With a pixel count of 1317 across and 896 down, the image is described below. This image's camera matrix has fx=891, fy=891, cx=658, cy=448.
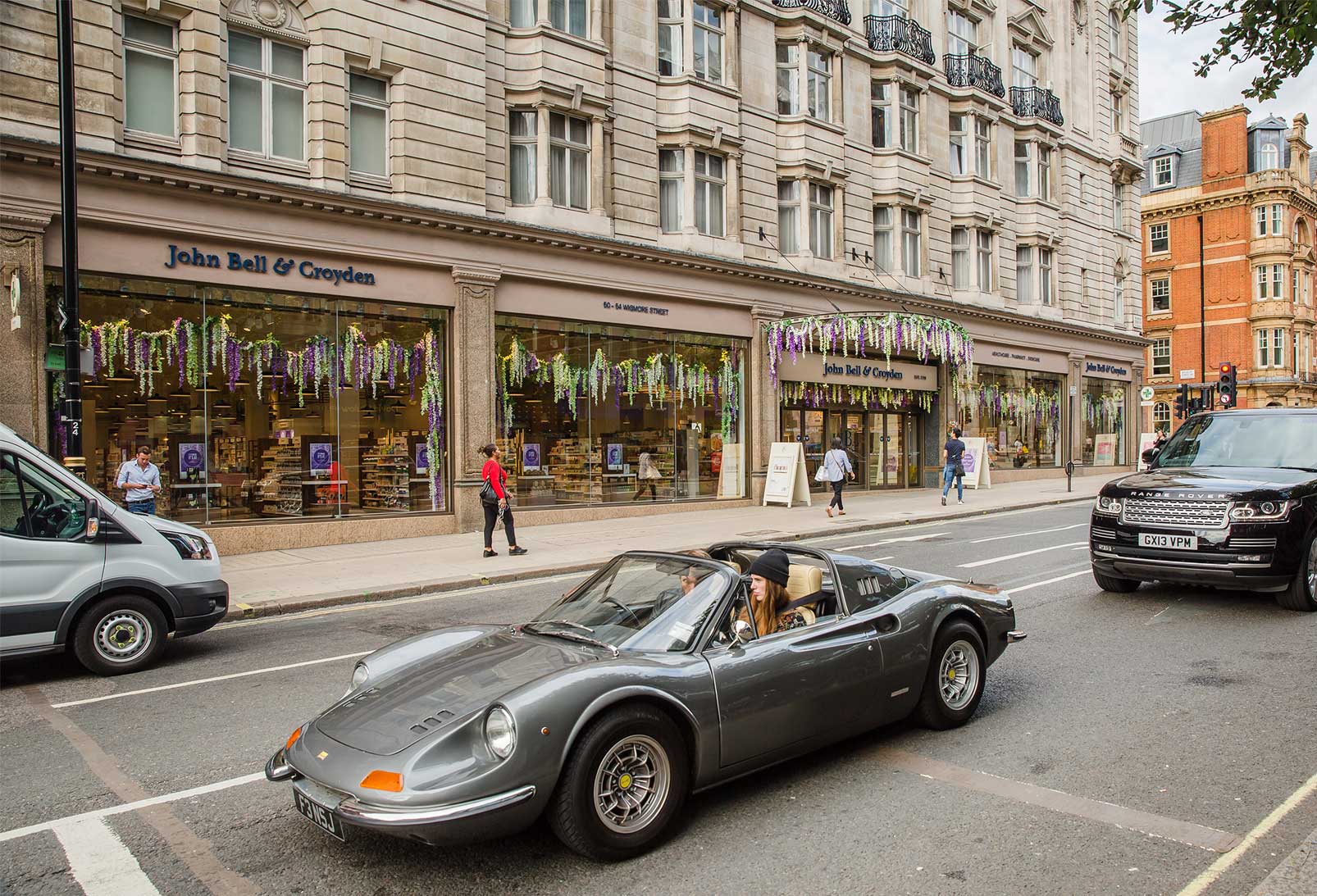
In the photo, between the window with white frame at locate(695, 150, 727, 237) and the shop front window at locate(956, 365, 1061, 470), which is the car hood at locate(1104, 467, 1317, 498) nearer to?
the window with white frame at locate(695, 150, 727, 237)

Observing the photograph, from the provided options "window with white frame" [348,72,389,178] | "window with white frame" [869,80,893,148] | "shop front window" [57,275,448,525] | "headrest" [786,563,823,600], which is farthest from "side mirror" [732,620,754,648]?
"window with white frame" [869,80,893,148]

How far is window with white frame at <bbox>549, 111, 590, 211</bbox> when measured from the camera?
63.6ft

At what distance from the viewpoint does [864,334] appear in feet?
74.9

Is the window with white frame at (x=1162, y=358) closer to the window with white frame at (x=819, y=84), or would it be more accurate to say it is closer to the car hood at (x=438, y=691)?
the window with white frame at (x=819, y=84)

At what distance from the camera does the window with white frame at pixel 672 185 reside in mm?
21562

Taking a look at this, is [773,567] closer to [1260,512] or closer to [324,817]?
[324,817]

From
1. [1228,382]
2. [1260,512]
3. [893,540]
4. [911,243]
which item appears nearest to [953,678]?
[1260,512]

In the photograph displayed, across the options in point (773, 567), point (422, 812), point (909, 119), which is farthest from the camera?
point (909, 119)

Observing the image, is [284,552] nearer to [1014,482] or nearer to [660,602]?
[660,602]

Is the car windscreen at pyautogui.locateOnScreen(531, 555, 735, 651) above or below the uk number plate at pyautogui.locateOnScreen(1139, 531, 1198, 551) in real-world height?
above

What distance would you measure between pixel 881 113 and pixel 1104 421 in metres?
17.6

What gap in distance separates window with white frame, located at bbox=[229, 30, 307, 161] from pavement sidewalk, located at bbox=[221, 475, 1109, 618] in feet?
23.7

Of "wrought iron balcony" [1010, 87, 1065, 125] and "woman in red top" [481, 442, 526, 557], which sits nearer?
"woman in red top" [481, 442, 526, 557]

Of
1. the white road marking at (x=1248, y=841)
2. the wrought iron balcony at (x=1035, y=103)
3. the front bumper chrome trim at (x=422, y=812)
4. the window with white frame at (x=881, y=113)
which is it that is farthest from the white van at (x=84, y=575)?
the wrought iron balcony at (x=1035, y=103)
